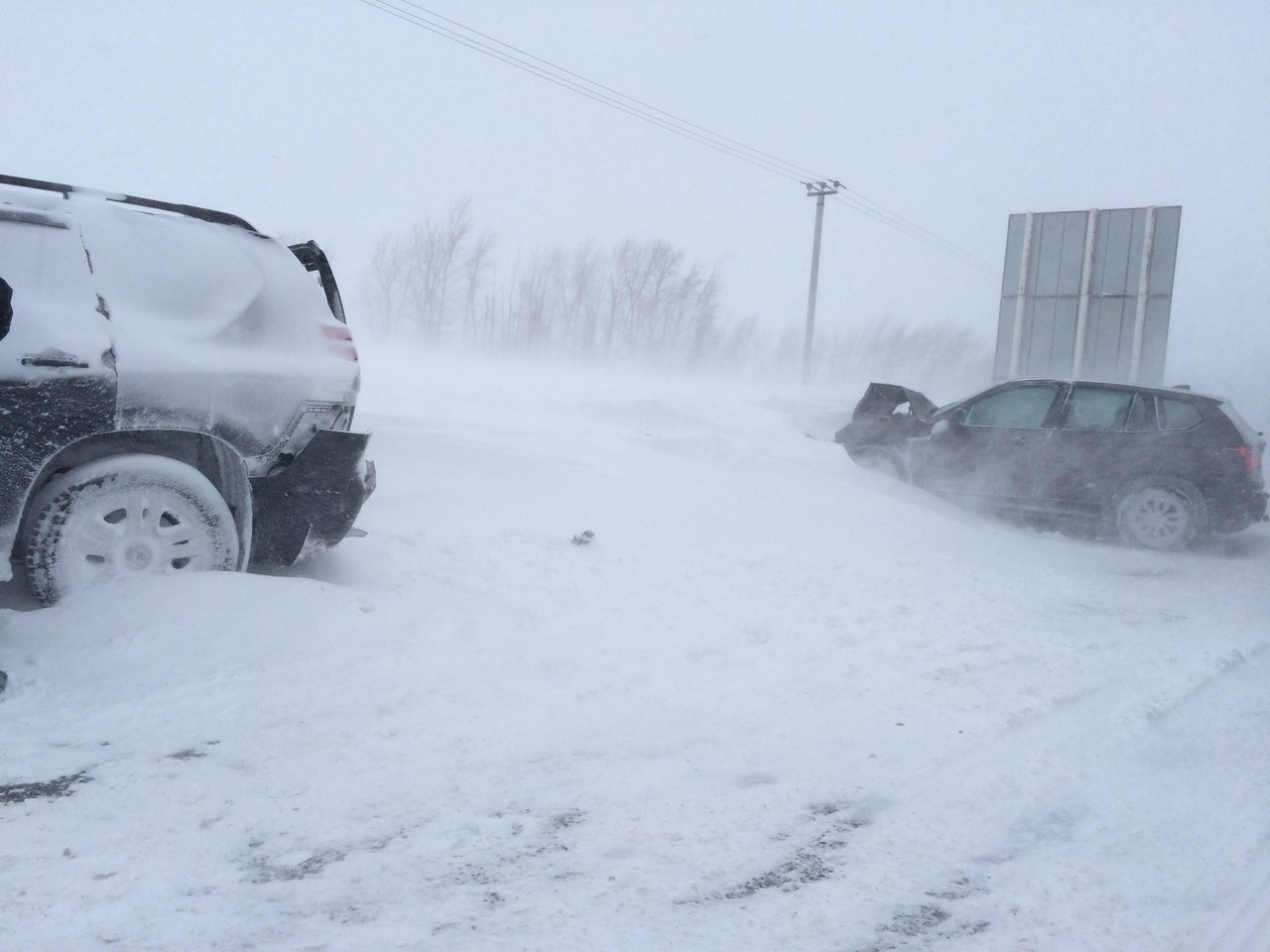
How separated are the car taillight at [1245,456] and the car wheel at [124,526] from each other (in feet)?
26.9

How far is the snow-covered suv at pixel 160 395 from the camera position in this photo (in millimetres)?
3539

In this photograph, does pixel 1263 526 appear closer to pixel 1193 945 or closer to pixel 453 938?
pixel 1193 945

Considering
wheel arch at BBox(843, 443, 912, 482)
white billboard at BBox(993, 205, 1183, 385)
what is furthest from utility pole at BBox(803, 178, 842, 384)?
wheel arch at BBox(843, 443, 912, 482)

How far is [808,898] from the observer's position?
→ 2.27 metres

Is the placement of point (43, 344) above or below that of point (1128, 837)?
above

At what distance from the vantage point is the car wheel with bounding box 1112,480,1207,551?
8133 millimetres

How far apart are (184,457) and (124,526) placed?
0.42 metres

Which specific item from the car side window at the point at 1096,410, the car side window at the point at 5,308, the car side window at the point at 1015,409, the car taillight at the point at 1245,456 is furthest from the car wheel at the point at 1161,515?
the car side window at the point at 5,308

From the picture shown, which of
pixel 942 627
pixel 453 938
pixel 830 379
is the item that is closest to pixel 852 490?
pixel 942 627

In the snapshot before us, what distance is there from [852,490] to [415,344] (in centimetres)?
2888

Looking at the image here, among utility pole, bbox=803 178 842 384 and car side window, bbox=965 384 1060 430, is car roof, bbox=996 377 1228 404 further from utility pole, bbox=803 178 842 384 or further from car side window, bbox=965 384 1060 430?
utility pole, bbox=803 178 842 384

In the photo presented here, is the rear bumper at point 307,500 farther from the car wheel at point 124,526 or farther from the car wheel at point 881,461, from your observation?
the car wheel at point 881,461

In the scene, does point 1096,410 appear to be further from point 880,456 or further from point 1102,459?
point 880,456

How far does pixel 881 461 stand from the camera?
1018 cm
